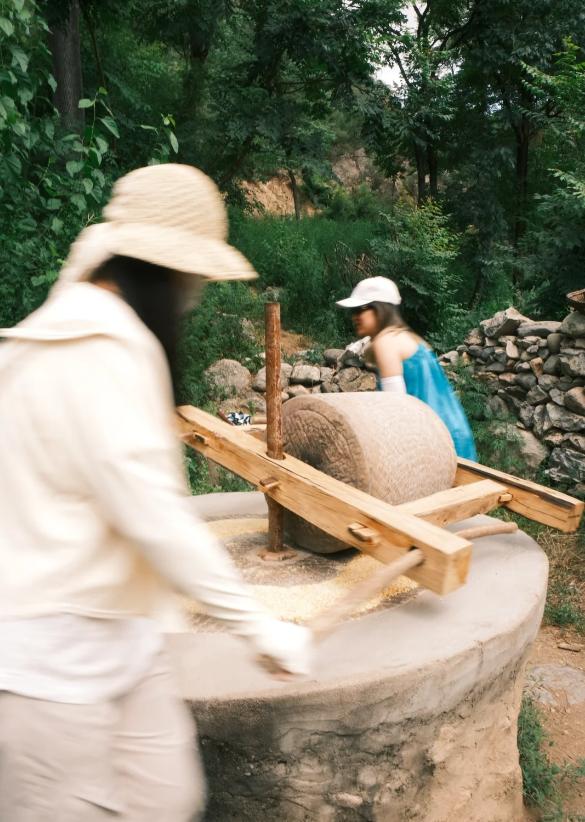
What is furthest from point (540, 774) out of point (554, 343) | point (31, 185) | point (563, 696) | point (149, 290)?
point (554, 343)

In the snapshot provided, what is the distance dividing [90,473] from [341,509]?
1159 mm

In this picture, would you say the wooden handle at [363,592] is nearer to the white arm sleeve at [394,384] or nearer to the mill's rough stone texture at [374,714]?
the mill's rough stone texture at [374,714]

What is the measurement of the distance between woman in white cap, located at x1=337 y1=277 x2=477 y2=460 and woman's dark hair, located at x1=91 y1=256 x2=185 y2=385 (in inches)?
75.5

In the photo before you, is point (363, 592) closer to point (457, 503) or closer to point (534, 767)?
point (457, 503)

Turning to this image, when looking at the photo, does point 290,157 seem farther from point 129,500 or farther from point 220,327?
point 129,500

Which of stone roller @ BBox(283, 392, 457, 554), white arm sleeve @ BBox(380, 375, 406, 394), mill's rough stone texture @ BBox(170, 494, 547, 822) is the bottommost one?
mill's rough stone texture @ BBox(170, 494, 547, 822)

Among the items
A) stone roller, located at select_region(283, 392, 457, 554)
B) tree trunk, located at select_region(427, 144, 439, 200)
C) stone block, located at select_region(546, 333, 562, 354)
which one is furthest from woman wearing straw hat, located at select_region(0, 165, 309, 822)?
tree trunk, located at select_region(427, 144, 439, 200)

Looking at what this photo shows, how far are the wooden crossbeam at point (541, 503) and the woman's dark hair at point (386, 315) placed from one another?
2.49 feet

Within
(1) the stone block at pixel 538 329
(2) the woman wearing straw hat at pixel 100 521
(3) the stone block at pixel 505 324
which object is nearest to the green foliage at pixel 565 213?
(3) the stone block at pixel 505 324

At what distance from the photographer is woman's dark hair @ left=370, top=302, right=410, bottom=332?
121 inches

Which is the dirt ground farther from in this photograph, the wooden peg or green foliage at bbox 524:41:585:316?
green foliage at bbox 524:41:585:316

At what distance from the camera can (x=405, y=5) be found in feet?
26.7

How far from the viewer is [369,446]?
2.40m

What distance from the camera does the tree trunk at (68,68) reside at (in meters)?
5.88
